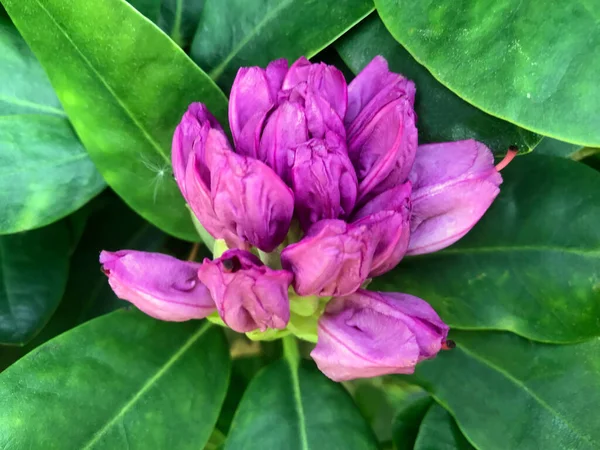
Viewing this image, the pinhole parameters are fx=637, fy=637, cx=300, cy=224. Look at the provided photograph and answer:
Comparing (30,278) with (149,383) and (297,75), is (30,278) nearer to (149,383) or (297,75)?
(149,383)

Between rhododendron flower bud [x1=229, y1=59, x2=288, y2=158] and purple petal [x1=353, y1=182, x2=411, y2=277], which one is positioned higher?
rhododendron flower bud [x1=229, y1=59, x2=288, y2=158]

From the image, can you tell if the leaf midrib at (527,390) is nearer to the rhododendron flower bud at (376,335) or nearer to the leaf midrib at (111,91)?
the rhododendron flower bud at (376,335)

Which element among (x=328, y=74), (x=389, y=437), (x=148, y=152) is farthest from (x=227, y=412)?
(x=328, y=74)

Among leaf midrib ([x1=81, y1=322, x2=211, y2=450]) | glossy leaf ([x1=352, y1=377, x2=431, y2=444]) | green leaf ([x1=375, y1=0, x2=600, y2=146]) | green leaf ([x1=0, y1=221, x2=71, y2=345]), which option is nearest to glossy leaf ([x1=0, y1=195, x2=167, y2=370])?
green leaf ([x1=0, y1=221, x2=71, y2=345])

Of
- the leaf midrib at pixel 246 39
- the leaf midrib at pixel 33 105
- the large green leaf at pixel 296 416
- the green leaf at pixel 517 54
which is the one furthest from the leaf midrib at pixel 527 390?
the leaf midrib at pixel 33 105

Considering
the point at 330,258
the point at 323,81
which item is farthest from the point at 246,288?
the point at 323,81

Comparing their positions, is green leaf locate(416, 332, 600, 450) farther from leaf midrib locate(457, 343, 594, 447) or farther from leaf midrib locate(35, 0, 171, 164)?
leaf midrib locate(35, 0, 171, 164)
